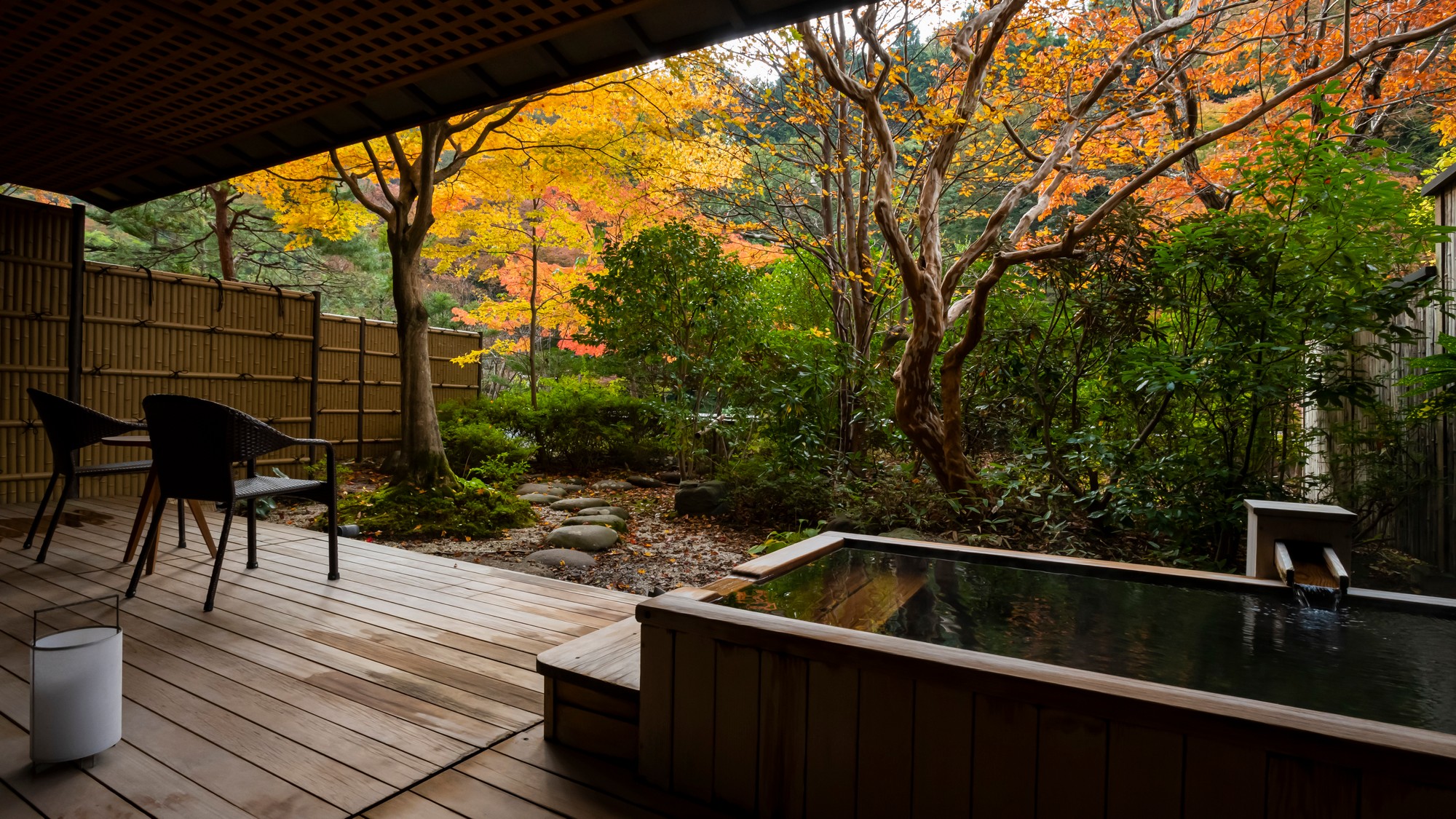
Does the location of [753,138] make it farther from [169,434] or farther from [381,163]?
[169,434]

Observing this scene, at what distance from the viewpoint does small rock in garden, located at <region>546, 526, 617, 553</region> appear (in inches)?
196

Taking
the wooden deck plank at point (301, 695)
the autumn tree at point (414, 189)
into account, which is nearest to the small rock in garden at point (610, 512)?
the autumn tree at point (414, 189)

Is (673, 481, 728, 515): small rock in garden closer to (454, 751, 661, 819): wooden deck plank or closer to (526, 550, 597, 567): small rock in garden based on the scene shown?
(526, 550, 597, 567): small rock in garden

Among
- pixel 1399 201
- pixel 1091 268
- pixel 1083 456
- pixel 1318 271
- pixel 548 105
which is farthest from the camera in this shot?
pixel 548 105

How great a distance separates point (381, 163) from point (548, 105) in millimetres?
1808

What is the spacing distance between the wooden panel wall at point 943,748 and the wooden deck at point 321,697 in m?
0.20

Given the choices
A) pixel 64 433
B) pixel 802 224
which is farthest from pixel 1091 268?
pixel 64 433

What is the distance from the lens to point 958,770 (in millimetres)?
1302

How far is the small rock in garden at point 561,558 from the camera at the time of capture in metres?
4.56

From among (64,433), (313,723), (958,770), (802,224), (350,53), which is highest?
(802,224)

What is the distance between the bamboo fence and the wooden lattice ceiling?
1970 mm

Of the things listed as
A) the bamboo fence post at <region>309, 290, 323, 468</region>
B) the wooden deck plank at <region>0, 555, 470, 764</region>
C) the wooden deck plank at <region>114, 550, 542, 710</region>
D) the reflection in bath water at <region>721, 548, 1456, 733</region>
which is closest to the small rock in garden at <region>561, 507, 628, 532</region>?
the wooden deck plank at <region>114, 550, 542, 710</region>

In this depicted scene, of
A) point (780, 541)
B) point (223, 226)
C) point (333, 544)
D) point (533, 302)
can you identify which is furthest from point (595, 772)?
point (223, 226)

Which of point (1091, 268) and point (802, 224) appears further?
point (802, 224)
